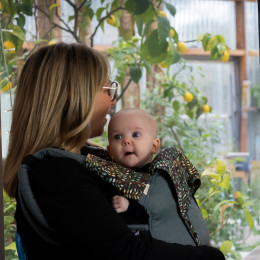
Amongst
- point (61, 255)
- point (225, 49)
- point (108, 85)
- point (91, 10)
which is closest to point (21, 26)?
point (91, 10)

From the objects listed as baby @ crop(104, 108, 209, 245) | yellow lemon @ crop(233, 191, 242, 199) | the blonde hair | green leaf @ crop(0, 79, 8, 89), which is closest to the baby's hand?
baby @ crop(104, 108, 209, 245)

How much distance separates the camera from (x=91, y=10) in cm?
221

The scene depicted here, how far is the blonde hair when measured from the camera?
3.80 feet

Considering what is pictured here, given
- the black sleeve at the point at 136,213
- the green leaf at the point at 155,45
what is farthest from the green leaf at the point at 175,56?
the black sleeve at the point at 136,213

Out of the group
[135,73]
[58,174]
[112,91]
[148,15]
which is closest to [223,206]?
[135,73]

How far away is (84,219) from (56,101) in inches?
12.0

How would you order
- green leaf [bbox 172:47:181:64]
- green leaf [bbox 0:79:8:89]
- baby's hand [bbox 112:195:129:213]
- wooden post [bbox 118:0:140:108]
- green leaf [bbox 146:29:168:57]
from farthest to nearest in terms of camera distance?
wooden post [bbox 118:0:140:108], green leaf [bbox 172:47:181:64], green leaf [bbox 146:29:168:57], green leaf [bbox 0:79:8:89], baby's hand [bbox 112:195:129:213]

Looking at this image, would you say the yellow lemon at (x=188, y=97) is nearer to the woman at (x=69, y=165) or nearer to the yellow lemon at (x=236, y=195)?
the yellow lemon at (x=236, y=195)

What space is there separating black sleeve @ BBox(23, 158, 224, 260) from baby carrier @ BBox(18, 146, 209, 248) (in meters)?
0.03

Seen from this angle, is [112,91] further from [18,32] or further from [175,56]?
[175,56]

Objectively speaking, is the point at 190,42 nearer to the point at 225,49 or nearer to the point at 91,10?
the point at 225,49

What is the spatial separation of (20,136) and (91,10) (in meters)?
1.15

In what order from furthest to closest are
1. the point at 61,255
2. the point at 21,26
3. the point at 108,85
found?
the point at 21,26 < the point at 108,85 < the point at 61,255

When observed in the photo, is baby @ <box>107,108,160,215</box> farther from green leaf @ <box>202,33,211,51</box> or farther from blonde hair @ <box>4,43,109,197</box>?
green leaf @ <box>202,33,211,51</box>
